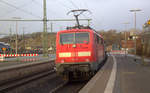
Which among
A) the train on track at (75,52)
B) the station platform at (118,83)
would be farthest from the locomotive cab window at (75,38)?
the station platform at (118,83)

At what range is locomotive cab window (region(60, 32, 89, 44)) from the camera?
37.2 feet

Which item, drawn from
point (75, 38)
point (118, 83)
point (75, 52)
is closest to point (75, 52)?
point (75, 52)

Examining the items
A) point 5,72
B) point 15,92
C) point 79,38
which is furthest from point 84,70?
point 5,72

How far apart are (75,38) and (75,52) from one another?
2.61 ft

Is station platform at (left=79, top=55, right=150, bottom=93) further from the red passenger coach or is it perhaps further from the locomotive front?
the locomotive front

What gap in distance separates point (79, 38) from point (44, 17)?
13.6 m

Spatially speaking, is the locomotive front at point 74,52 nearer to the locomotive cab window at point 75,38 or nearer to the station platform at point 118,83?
the locomotive cab window at point 75,38

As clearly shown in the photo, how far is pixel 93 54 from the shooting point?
448 inches

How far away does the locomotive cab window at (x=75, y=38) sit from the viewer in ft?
37.2

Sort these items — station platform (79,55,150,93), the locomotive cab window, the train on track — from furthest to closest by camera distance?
the locomotive cab window < the train on track < station platform (79,55,150,93)

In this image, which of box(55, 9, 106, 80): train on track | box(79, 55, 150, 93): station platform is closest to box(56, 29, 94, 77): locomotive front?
box(55, 9, 106, 80): train on track

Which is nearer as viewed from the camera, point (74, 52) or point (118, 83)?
point (118, 83)

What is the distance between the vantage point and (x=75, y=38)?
11383mm

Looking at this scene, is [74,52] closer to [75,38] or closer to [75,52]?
[75,52]
